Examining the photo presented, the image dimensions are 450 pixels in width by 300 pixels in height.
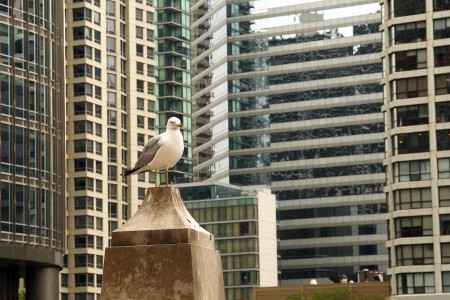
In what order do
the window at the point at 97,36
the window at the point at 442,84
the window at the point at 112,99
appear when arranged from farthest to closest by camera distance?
the window at the point at 112,99
the window at the point at 97,36
the window at the point at 442,84

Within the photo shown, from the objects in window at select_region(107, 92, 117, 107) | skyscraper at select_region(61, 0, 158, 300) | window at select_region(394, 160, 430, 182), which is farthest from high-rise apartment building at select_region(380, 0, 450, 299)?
window at select_region(107, 92, 117, 107)

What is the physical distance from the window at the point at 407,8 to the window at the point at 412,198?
17.2m

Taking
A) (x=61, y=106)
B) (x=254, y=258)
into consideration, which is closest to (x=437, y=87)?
(x=61, y=106)

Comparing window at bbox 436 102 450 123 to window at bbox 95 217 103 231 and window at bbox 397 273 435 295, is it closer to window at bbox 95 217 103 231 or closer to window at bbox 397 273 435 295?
window at bbox 397 273 435 295

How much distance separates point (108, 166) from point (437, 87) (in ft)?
190

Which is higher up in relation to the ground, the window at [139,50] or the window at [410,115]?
the window at [139,50]

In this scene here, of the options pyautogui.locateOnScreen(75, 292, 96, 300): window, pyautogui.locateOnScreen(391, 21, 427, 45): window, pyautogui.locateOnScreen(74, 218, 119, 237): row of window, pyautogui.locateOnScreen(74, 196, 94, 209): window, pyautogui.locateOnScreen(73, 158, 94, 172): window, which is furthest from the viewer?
pyautogui.locateOnScreen(73, 158, 94, 172): window

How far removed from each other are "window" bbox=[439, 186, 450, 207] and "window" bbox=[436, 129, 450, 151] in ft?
13.2

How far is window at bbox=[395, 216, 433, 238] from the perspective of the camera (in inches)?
5256

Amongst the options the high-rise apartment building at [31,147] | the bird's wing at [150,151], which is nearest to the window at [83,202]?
the high-rise apartment building at [31,147]

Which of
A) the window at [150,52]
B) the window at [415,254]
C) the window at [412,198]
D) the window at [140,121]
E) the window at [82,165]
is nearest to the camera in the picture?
the window at [415,254]

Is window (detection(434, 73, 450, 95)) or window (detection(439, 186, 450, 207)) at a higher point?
window (detection(434, 73, 450, 95))

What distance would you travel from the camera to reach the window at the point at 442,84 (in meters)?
135

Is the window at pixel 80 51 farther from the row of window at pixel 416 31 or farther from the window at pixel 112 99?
the row of window at pixel 416 31
